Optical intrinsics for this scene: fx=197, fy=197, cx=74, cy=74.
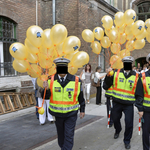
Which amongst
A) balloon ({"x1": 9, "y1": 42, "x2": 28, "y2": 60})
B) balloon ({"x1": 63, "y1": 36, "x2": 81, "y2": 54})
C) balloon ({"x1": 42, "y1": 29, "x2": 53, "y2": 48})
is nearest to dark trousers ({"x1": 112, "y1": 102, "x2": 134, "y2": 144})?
balloon ({"x1": 63, "y1": 36, "x2": 81, "y2": 54})

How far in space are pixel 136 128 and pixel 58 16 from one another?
757 cm

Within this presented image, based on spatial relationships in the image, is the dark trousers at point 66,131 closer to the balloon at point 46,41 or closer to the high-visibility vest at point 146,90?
the high-visibility vest at point 146,90

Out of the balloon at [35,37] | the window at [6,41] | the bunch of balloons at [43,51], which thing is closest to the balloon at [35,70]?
the bunch of balloons at [43,51]

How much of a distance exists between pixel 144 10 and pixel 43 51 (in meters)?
18.7

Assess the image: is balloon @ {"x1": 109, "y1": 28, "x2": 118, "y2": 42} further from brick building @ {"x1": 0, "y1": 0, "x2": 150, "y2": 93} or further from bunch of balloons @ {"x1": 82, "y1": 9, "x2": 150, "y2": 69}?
brick building @ {"x1": 0, "y1": 0, "x2": 150, "y2": 93}

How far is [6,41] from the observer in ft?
28.0

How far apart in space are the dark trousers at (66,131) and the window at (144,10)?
19175 millimetres

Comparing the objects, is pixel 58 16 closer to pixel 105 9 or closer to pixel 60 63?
pixel 105 9

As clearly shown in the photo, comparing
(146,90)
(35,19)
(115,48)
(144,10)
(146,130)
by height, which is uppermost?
(144,10)

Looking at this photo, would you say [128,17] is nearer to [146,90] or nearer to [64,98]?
[146,90]

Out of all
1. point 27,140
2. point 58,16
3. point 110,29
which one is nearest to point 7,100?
point 27,140

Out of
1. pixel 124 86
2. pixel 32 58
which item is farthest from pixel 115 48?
pixel 32 58

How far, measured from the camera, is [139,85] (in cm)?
377

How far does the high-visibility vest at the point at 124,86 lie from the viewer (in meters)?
4.21
